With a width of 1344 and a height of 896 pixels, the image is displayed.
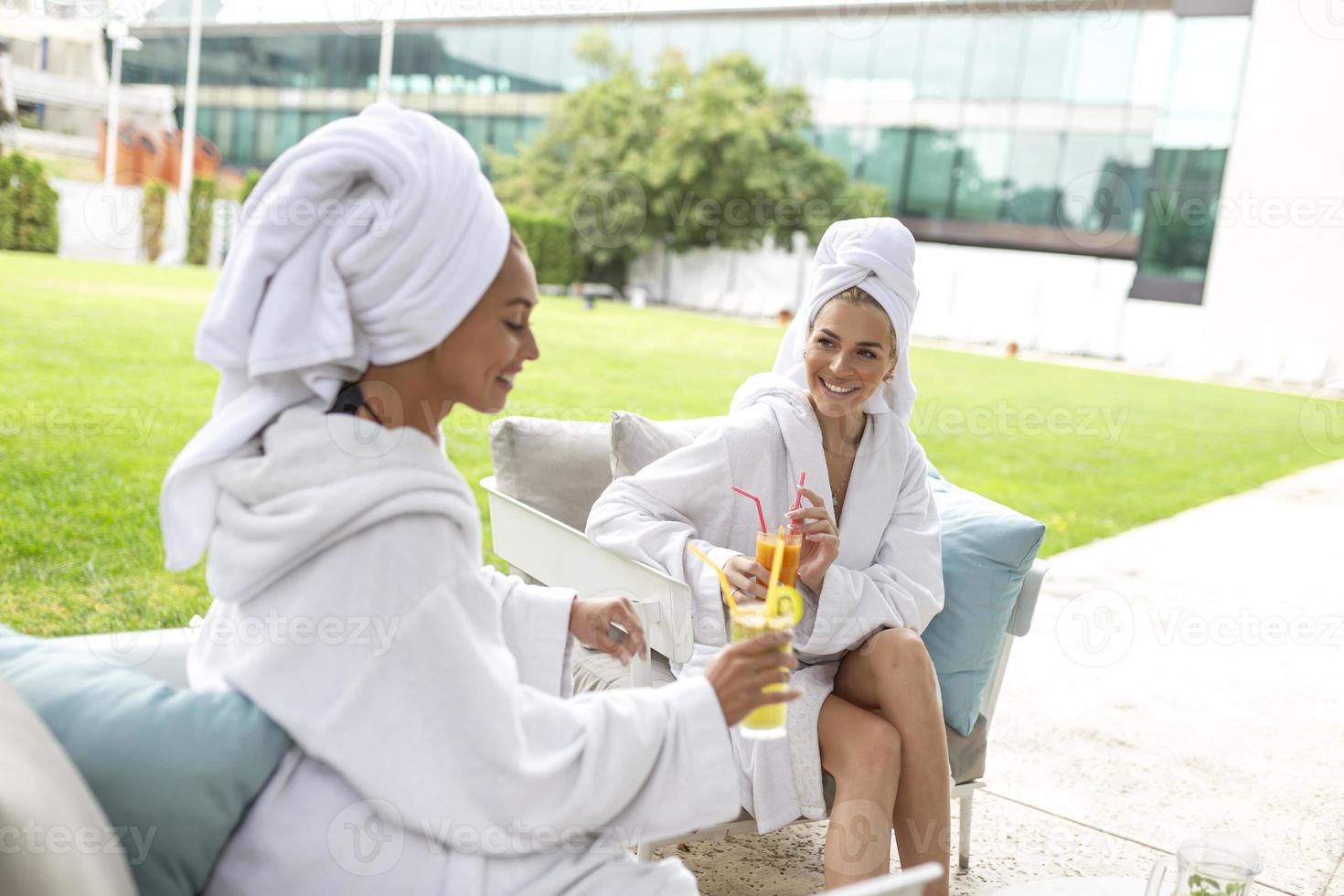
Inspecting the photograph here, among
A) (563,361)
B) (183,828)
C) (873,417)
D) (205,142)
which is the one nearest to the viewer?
(183,828)

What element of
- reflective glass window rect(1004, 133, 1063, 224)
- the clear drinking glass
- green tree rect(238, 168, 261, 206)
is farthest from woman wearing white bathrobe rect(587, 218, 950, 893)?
reflective glass window rect(1004, 133, 1063, 224)

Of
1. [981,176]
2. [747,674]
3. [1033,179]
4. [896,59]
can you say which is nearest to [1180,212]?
[1033,179]

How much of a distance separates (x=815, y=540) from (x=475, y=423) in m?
6.00

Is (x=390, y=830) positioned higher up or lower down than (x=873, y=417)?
lower down

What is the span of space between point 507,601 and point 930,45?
29.8 meters

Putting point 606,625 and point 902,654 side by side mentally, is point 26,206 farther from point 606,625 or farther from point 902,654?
point 606,625

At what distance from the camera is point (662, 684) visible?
8.16 ft

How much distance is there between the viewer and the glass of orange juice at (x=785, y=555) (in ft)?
6.19

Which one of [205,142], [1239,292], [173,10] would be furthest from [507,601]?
[205,142]

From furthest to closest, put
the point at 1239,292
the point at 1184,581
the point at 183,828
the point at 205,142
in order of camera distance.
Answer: the point at 205,142 → the point at 1239,292 → the point at 1184,581 → the point at 183,828

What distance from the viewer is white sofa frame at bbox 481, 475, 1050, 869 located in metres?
2.21

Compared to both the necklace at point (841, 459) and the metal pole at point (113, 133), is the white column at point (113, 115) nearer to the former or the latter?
the metal pole at point (113, 133)

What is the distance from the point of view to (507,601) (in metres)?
1.73

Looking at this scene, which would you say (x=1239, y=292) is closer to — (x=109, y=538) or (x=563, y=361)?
(x=563, y=361)
